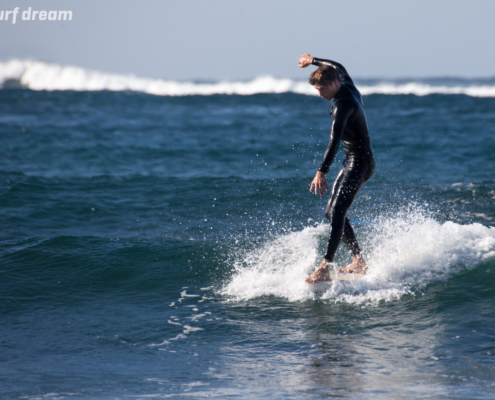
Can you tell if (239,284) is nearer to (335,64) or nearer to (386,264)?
(386,264)

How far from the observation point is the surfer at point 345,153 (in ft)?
15.0

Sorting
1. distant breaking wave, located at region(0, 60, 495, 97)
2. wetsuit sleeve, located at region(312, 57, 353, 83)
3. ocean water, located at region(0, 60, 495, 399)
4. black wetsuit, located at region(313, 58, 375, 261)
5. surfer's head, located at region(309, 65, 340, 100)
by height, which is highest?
distant breaking wave, located at region(0, 60, 495, 97)

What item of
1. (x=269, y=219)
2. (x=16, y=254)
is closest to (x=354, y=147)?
(x=269, y=219)

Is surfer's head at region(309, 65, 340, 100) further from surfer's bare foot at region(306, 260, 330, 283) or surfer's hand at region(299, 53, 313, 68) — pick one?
surfer's bare foot at region(306, 260, 330, 283)

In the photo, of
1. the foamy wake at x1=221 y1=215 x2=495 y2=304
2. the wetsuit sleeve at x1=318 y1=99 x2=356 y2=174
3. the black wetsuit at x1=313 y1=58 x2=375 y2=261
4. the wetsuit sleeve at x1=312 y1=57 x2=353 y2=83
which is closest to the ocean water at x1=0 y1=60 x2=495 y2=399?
the foamy wake at x1=221 y1=215 x2=495 y2=304

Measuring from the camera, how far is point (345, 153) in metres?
4.98

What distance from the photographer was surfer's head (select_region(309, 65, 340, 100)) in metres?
4.53

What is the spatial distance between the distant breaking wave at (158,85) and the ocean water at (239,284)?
27.1 meters

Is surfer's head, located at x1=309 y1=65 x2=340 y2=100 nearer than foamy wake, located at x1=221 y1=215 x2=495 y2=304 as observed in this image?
Yes

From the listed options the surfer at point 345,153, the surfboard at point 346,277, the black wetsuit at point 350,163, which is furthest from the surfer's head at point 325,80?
the surfboard at point 346,277

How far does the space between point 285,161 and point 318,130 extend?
716cm

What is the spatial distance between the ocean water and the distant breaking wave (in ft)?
88.9

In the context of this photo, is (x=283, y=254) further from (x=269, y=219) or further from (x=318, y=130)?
(x=318, y=130)

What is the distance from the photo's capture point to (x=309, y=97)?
3441 centimetres
